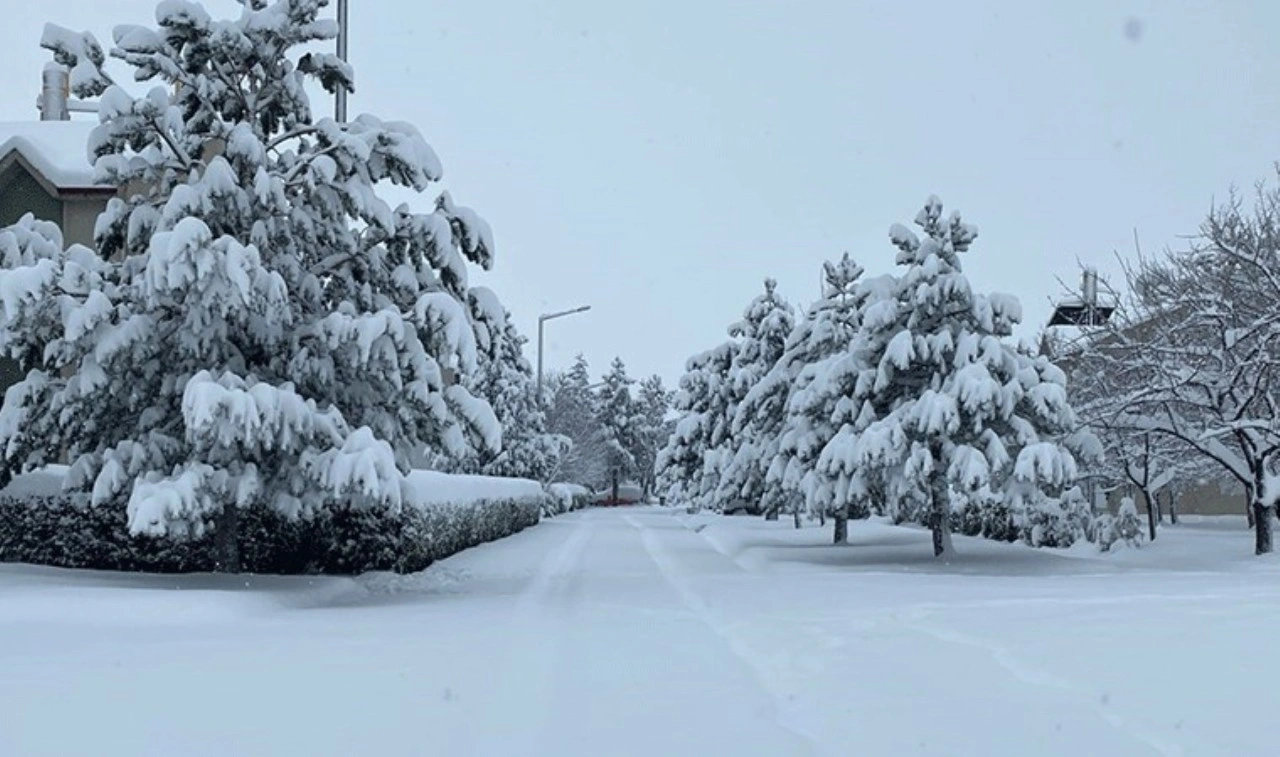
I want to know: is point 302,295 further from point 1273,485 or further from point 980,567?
point 1273,485

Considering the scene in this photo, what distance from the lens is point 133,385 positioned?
564 inches

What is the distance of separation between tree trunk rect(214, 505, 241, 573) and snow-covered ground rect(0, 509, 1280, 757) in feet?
1.30

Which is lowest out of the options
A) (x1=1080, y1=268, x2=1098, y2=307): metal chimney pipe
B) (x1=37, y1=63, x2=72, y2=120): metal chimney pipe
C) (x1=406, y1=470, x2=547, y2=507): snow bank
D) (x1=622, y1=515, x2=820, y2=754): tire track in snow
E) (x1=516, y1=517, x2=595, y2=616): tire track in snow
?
(x1=622, y1=515, x2=820, y2=754): tire track in snow

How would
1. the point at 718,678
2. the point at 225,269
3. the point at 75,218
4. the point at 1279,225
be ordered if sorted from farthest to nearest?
the point at 75,218 < the point at 1279,225 < the point at 225,269 < the point at 718,678

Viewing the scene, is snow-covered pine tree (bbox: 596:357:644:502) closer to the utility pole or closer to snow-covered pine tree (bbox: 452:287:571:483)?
snow-covered pine tree (bbox: 452:287:571:483)

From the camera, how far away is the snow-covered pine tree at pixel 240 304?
13109 millimetres

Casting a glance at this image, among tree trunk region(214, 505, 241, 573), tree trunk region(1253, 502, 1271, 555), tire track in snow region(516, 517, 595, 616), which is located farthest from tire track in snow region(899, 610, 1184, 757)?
tree trunk region(1253, 502, 1271, 555)

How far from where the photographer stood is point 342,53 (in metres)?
17.9

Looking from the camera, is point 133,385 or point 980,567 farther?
point 980,567

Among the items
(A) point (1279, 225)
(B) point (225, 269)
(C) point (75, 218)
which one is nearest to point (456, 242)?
(B) point (225, 269)

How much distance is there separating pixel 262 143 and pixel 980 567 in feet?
44.5

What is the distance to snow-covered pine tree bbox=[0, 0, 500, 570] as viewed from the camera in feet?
43.0

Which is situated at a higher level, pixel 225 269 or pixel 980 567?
pixel 225 269

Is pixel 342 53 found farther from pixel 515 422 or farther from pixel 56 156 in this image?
pixel 515 422
